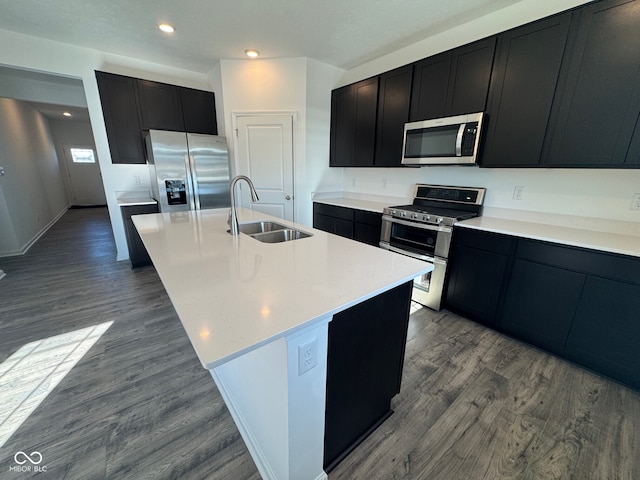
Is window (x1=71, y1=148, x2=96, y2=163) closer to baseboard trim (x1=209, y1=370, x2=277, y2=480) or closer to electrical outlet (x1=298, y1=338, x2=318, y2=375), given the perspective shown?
baseboard trim (x1=209, y1=370, x2=277, y2=480)

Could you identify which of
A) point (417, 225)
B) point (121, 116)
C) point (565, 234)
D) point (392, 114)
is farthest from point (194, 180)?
point (565, 234)

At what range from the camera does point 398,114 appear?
9.52ft

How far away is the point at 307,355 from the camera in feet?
2.95

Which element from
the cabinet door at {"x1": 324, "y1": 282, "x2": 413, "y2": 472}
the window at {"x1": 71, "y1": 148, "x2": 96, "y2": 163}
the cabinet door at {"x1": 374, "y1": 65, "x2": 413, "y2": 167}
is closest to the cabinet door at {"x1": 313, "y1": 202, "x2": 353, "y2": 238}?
the cabinet door at {"x1": 374, "y1": 65, "x2": 413, "y2": 167}

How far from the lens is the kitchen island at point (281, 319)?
80cm

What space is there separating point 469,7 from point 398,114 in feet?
3.25

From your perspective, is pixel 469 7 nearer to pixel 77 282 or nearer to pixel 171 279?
pixel 171 279

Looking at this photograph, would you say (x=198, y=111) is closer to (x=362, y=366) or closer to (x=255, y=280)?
(x=255, y=280)

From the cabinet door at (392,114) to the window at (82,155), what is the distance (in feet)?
31.1

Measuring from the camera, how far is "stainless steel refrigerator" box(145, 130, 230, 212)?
10.7 ft

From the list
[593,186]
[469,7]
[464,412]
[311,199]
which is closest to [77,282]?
[311,199]

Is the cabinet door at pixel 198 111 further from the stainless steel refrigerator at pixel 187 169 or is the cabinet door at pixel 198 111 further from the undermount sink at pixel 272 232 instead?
the undermount sink at pixel 272 232

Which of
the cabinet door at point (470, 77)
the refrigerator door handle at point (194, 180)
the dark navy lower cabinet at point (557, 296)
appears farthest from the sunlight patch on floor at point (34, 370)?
the cabinet door at point (470, 77)

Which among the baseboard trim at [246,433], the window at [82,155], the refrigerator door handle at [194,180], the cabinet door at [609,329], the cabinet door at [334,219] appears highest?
the window at [82,155]
